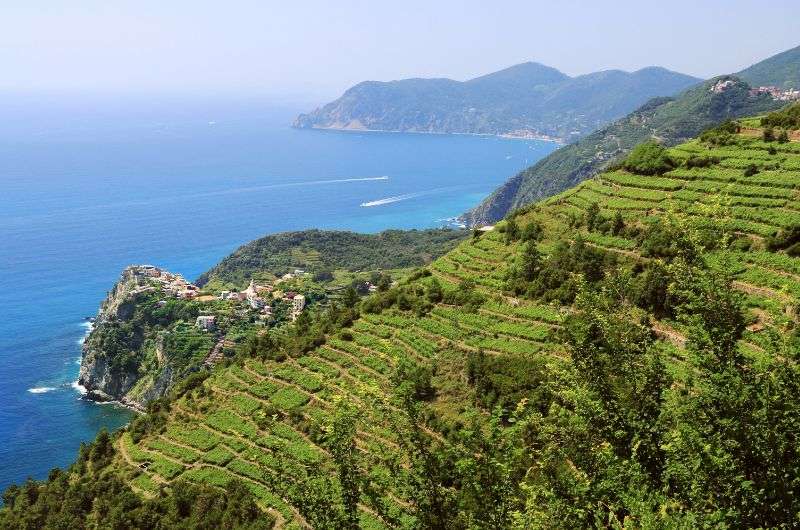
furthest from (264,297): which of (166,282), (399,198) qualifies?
(399,198)

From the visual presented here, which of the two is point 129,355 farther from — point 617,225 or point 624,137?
point 624,137

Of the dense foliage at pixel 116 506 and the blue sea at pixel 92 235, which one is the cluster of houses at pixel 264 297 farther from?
the dense foliage at pixel 116 506

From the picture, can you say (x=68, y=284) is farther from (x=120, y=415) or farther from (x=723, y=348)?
(x=723, y=348)

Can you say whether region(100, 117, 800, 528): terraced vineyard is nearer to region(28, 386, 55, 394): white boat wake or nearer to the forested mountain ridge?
region(28, 386, 55, 394): white boat wake

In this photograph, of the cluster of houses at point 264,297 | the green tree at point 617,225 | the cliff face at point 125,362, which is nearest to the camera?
the green tree at point 617,225

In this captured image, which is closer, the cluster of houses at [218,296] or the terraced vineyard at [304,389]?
the terraced vineyard at [304,389]

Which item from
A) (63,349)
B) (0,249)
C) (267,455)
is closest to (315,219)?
(0,249)

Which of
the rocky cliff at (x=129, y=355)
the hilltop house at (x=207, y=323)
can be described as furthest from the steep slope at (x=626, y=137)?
the rocky cliff at (x=129, y=355)
